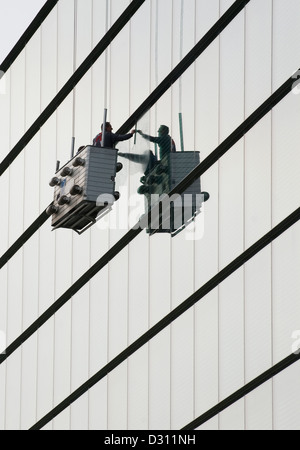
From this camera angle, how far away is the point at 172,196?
2947 centimetres

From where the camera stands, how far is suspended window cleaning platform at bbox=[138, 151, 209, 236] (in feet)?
94.5

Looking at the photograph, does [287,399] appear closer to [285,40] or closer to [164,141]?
[164,141]

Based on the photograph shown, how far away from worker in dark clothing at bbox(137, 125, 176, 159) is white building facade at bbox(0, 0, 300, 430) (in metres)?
0.14

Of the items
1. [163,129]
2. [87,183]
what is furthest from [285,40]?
[87,183]

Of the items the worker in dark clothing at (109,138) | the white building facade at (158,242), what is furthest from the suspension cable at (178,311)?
the worker in dark clothing at (109,138)

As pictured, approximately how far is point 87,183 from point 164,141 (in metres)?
2.36

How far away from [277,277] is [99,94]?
7221mm

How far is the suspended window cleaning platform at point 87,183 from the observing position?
27.4 m

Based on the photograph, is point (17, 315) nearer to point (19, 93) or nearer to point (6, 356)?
point (6, 356)

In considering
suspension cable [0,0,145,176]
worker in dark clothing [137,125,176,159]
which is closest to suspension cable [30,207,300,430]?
worker in dark clothing [137,125,176,159]

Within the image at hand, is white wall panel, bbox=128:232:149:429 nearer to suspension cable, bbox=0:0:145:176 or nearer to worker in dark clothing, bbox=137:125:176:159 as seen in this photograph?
worker in dark clothing, bbox=137:125:176:159

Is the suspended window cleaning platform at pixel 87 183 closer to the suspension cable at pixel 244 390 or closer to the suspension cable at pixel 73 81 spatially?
the suspension cable at pixel 244 390

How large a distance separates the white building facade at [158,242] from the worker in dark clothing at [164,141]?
0.47 feet

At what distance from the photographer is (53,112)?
112 feet
